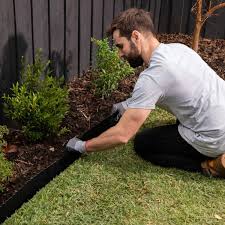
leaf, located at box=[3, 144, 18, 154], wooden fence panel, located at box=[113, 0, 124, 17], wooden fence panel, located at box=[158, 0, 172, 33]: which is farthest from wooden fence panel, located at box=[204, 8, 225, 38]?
leaf, located at box=[3, 144, 18, 154]

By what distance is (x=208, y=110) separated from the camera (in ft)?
10.8

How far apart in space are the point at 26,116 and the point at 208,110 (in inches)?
55.8

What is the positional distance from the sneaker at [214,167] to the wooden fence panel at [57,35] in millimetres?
1811

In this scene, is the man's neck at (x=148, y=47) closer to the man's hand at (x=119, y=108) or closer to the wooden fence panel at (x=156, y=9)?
the man's hand at (x=119, y=108)

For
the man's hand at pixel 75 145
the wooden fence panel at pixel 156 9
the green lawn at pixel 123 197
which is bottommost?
the green lawn at pixel 123 197

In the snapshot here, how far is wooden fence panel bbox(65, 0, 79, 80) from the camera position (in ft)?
14.6

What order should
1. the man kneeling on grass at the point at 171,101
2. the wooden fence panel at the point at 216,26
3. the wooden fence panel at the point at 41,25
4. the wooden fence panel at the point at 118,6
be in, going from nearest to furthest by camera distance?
the man kneeling on grass at the point at 171,101
the wooden fence panel at the point at 41,25
the wooden fence panel at the point at 118,6
the wooden fence panel at the point at 216,26

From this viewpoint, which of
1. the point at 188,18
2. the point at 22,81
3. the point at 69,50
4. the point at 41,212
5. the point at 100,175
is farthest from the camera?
the point at 188,18

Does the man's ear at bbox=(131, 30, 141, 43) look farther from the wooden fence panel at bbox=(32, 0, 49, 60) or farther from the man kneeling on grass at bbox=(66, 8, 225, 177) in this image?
the wooden fence panel at bbox=(32, 0, 49, 60)

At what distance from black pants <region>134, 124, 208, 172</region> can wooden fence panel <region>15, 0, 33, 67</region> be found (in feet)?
4.16

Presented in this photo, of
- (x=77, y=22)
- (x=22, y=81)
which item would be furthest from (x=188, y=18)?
(x=22, y=81)

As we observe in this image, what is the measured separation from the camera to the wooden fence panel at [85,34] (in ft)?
15.5

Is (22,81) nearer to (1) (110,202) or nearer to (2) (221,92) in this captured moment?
(1) (110,202)

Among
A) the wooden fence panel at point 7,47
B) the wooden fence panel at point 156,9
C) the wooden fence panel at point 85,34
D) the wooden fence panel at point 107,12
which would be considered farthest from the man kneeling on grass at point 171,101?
the wooden fence panel at point 156,9
